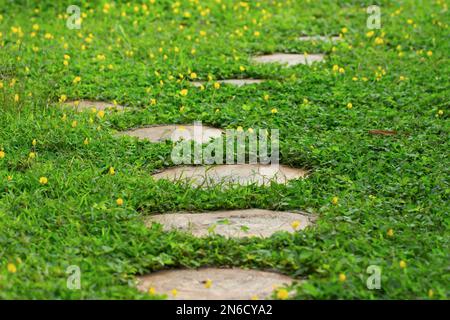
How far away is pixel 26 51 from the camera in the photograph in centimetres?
766

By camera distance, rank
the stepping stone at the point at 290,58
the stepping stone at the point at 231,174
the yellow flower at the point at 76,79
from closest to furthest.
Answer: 1. the stepping stone at the point at 231,174
2. the yellow flower at the point at 76,79
3. the stepping stone at the point at 290,58

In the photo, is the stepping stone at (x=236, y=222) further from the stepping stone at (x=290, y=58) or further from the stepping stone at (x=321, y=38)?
the stepping stone at (x=321, y=38)

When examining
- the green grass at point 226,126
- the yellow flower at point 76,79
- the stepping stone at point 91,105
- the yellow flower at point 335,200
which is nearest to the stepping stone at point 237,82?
the green grass at point 226,126

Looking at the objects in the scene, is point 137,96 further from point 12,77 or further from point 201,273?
point 201,273

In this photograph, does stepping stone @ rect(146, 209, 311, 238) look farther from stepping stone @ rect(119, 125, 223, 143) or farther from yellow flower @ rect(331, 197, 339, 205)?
stepping stone @ rect(119, 125, 223, 143)

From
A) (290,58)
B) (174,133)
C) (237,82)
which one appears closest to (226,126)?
(174,133)

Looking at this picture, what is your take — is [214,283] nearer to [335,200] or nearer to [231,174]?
[335,200]

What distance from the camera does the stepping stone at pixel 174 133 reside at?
584 cm

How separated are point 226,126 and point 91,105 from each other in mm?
1137

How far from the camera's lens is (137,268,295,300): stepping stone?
3887mm

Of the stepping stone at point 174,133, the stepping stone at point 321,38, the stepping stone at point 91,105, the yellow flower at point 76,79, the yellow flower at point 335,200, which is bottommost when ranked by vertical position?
the yellow flower at point 335,200

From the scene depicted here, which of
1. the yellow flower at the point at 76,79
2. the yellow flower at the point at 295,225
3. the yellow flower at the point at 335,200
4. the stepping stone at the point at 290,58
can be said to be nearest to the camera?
the yellow flower at the point at 295,225

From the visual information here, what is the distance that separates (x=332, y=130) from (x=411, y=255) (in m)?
1.90

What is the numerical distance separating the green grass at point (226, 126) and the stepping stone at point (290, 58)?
0.32 feet
